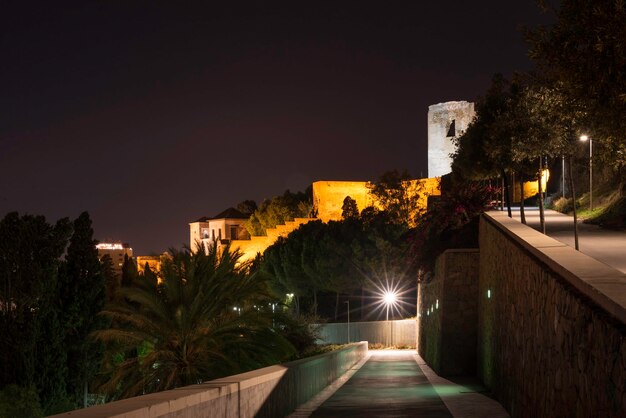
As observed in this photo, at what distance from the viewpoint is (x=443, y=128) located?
9594 centimetres

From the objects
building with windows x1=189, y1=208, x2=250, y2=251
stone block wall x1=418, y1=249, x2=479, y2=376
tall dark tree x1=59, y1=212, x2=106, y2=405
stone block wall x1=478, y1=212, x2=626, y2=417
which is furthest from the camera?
building with windows x1=189, y1=208, x2=250, y2=251

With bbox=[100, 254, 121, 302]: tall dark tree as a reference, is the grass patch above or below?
above

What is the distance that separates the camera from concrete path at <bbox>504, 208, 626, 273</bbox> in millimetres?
16828

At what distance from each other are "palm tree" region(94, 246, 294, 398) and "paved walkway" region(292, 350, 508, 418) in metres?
2.13

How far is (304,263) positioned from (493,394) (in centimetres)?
5442

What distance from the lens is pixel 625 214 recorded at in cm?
2633

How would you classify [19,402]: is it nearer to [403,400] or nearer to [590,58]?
[403,400]

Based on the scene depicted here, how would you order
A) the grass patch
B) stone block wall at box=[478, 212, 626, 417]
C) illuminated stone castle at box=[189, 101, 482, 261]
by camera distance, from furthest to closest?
illuminated stone castle at box=[189, 101, 482, 261], the grass patch, stone block wall at box=[478, 212, 626, 417]

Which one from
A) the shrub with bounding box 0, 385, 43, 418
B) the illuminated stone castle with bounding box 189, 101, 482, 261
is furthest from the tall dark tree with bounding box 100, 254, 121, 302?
the illuminated stone castle with bounding box 189, 101, 482, 261

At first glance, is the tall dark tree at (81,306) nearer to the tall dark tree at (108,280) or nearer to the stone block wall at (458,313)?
the tall dark tree at (108,280)

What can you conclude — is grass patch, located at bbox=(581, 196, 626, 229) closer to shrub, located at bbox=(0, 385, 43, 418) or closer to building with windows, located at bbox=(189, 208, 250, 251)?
shrub, located at bbox=(0, 385, 43, 418)

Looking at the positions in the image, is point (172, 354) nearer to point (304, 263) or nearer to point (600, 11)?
point (600, 11)

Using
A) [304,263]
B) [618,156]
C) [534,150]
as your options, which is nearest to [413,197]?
[304,263]

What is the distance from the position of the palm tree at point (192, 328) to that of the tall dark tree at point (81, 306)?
10.4 metres
